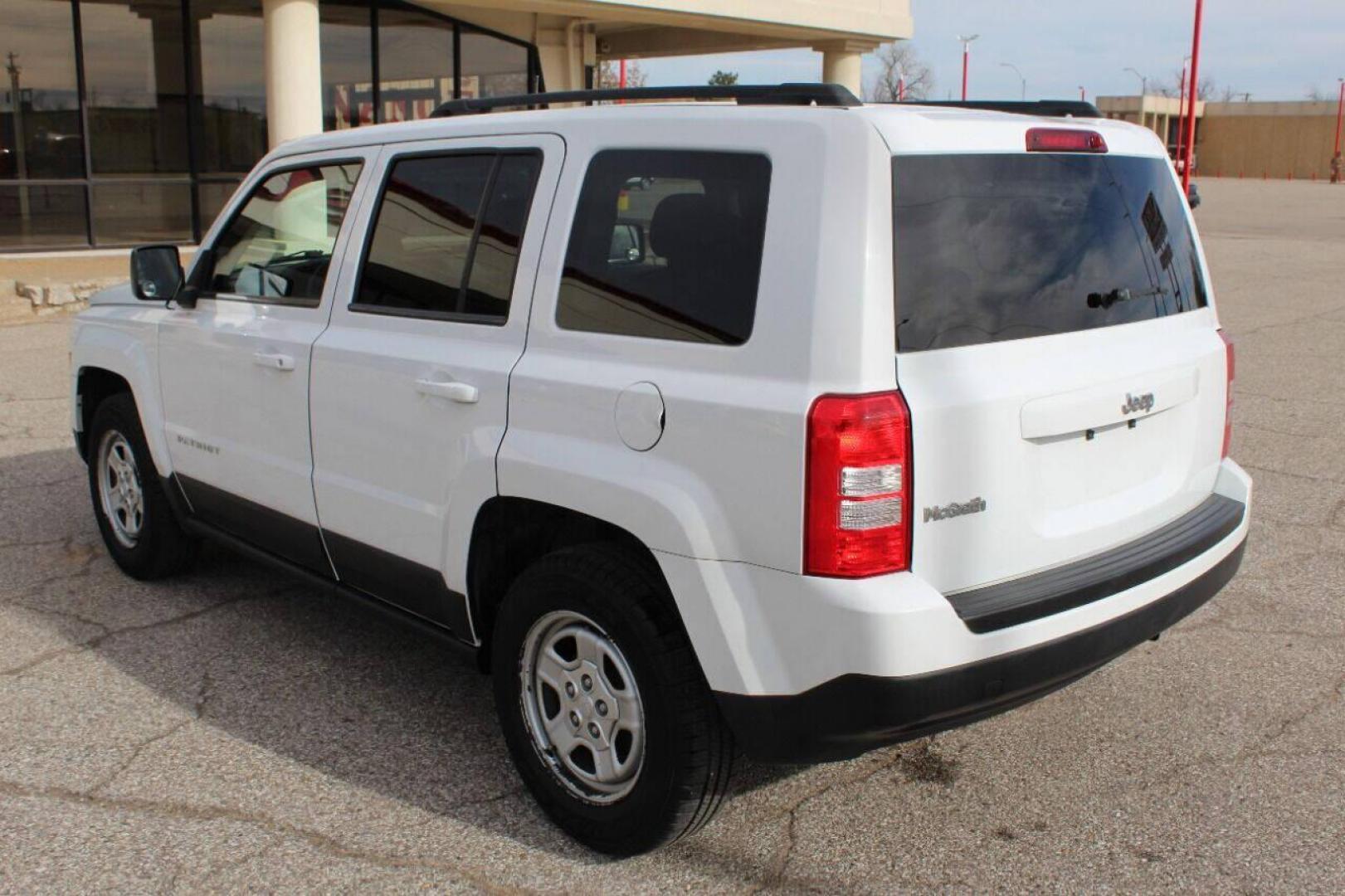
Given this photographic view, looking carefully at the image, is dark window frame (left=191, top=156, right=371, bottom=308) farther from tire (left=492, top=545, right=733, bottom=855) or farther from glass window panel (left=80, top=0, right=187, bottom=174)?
glass window panel (left=80, top=0, right=187, bottom=174)

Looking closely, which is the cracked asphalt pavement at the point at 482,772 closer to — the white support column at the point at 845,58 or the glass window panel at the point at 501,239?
the glass window panel at the point at 501,239

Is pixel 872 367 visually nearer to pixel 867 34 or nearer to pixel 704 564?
pixel 704 564

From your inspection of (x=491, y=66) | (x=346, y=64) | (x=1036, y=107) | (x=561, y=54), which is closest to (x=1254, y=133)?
(x=561, y=54)

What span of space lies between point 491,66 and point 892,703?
19.2 m

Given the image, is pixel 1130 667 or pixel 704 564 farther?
pixel 1130 667

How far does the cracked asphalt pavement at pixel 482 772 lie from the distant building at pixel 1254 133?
7483 cm

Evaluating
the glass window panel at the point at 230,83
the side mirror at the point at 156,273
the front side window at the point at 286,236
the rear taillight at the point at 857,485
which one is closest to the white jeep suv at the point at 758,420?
the rear taillight at the point at 857,485

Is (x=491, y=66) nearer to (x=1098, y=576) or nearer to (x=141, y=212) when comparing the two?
(x=141, y=212)

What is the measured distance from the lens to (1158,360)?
10.7 ft

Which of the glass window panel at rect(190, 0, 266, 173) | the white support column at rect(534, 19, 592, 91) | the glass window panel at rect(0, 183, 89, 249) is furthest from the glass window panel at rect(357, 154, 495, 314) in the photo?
the white support column at rect(534, 19, 592, 91)

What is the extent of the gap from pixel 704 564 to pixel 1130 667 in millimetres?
2238

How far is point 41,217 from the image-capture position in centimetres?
1638

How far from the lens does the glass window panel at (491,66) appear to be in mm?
19969

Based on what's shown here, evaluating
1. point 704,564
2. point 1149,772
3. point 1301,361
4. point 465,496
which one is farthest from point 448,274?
point 1301,361
